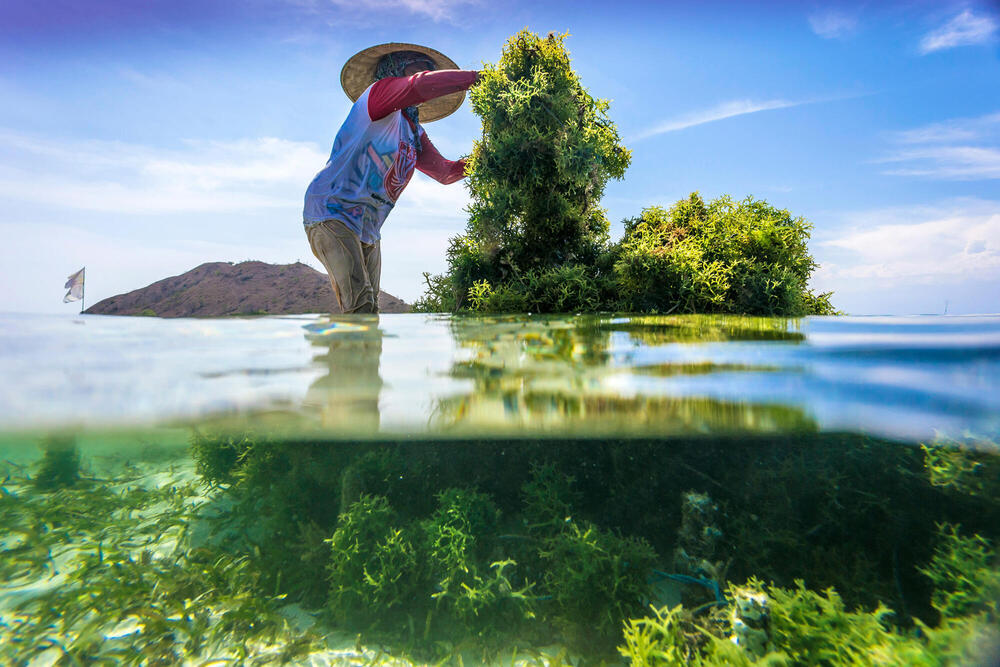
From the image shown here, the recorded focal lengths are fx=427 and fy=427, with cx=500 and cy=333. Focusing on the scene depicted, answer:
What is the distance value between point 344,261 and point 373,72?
3058mm

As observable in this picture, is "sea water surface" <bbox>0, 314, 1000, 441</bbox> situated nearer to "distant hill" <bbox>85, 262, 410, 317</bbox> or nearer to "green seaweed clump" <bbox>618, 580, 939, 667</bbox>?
"green seaweed clump" <bbox>618, 580, 939, 667</bbox>

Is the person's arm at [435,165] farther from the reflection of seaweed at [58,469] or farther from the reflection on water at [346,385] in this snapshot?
the reflection of seaweed at [58,469]

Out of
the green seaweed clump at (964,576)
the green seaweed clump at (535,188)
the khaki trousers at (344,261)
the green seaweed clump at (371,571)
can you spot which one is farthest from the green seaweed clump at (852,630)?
the khaki trousers at (344,261)

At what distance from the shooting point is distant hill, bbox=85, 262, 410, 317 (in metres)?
13.7

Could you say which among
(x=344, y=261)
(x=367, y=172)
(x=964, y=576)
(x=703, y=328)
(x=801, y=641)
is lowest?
(x=801, y=641)

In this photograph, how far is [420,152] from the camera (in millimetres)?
6082

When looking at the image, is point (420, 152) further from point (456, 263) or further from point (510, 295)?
point (510, 295)

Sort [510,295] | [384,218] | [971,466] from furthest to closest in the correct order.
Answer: [384,218] → [510,295] → [971,466]

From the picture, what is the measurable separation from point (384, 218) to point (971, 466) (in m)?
5.85

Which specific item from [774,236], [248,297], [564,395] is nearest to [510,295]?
[564,395]

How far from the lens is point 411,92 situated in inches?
182

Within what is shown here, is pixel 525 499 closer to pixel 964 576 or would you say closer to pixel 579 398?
pixel 579 398

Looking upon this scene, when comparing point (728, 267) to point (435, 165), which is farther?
point (435, 165)

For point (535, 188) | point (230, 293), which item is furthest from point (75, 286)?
point (535, 188)
